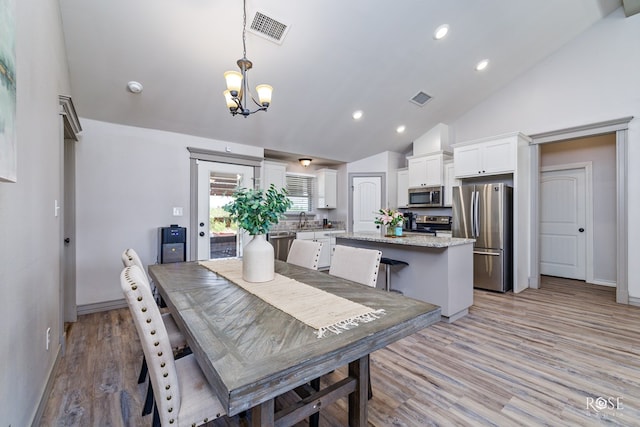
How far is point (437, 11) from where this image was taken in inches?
122

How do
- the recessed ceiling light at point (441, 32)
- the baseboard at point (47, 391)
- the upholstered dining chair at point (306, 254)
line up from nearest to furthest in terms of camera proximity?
1. the baseboard at point (47, 391)
2. the upholstered dining chair at point (306, 254)
3. the recessed ceiling light at point (441, 32)

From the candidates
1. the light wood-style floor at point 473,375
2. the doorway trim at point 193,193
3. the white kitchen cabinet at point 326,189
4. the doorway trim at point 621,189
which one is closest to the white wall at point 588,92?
the doorway trim at point 621,189

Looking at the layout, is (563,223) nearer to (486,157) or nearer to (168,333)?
(486,157)

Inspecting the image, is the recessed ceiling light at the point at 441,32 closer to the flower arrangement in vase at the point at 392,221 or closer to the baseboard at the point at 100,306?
the flower arrangement in vase at the point at 392,221

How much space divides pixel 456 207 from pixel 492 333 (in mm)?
2311

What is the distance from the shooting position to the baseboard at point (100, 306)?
11.0ft

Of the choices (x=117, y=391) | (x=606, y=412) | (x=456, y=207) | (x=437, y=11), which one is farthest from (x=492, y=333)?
(x=437, y=11)

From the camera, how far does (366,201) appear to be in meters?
6.05

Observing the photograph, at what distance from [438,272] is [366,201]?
3089 millimetres

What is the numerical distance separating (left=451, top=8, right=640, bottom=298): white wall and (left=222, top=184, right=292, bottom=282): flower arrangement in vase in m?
4.76

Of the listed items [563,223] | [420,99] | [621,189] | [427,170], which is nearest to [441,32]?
→ [420,99]

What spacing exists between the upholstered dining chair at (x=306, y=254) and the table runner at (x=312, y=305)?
20.9 inches

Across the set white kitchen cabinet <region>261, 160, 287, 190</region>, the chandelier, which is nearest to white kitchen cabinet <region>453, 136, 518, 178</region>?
white kitchen cabinet <region>261, 160, 287, 190</region>

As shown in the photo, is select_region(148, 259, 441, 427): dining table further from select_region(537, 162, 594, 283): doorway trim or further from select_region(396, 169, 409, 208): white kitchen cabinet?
select_region(537, 162, 594, 283): doorway trim
